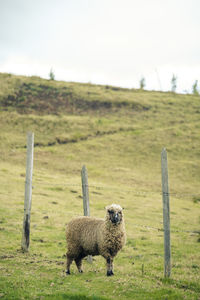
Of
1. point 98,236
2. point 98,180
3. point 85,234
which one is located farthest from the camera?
point 98,180

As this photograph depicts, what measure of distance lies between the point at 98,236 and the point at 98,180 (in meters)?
23.8

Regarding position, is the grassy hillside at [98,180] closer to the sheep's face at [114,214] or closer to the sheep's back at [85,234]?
the sheep's back at [85,234]

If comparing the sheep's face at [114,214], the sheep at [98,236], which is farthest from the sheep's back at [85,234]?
the sheep's face at [114,214]

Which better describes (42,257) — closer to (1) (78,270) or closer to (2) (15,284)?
(1) (78,270)

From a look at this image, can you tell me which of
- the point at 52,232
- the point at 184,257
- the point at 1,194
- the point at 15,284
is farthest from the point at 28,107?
the point at 15,284

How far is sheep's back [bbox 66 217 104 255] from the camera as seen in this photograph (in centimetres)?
884

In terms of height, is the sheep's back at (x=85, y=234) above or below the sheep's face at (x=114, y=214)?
below

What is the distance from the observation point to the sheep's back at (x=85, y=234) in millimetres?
8844

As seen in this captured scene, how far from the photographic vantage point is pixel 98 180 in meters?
32.5

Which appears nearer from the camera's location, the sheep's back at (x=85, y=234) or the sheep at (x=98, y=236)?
the sheep at (x=98, y=236)

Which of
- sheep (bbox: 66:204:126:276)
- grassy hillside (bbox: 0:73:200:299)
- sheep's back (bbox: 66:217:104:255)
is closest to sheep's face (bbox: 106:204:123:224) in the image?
sheep (bbox: 66:204:126:276)

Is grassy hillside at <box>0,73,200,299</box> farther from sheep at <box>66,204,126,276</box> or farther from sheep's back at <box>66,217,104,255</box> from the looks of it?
sheep's back at <box>66,217,104,255</box>

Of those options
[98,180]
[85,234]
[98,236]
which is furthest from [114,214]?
[98,180]

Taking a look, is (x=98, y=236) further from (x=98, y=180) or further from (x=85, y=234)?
(x=98, y=180)
